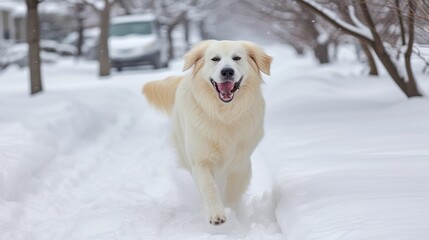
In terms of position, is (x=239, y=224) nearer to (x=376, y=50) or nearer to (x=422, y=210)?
(x=422, y=210)

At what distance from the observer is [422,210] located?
3.48 meters

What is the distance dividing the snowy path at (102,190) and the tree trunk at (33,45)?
146 centimetres

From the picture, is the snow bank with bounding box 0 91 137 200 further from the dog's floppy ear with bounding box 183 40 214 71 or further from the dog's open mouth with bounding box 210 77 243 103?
the dog's open mouth with bounding box 210 77 243 103

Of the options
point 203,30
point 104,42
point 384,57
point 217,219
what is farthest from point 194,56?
point 203,30

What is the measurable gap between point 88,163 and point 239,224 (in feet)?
10.9

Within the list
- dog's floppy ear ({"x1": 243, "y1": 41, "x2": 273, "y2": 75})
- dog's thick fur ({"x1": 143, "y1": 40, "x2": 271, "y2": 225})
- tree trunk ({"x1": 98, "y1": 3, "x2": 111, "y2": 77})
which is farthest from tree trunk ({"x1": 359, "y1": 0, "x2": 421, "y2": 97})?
tree trunk ({"x1": 98, "y1": 3, "x2": 111, "y2": 77})

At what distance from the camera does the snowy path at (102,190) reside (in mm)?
4590

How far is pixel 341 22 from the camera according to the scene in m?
8.67

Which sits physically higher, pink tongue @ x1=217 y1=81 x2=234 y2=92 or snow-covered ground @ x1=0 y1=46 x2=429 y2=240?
pink tongue @ x1=217 y1=81 x2=234 y2=92

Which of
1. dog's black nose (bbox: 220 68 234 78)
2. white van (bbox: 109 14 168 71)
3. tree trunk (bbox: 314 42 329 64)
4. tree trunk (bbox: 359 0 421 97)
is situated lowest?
white van (bbox: 109 14 168 71)

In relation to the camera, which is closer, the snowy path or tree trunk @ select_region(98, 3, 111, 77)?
the snowy path

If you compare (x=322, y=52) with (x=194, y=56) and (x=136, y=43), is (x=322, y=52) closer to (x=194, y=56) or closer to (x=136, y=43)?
(x=136, y=43)

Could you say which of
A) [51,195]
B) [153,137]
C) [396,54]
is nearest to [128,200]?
[51,195]

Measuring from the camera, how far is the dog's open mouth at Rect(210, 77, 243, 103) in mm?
4688
